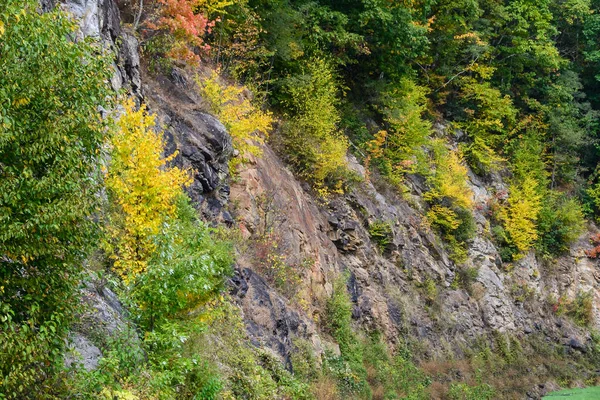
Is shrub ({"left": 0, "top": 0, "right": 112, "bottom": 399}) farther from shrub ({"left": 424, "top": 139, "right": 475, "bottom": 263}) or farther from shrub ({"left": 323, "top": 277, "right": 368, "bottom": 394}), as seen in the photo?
shrub ({"left": 424, "top": 139, "right": 475, "bottom": 263})

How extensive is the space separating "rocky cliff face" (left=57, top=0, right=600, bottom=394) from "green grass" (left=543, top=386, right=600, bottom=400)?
240 cm

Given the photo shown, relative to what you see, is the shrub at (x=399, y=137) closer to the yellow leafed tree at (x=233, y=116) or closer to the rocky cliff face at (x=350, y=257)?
the rocky cliff face at (x=350, y=257)

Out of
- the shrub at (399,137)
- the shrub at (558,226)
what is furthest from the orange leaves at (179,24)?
the shrub at (558,226)

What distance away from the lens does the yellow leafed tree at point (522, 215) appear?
25.8 metres

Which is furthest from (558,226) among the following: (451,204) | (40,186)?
(40,186)

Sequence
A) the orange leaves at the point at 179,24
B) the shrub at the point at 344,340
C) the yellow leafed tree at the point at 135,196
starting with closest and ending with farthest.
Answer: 1. the yellow leafed tree at the point at 135,196
2. the orange leaves at the point at 179,24
3. the shrub at the point at 344,340

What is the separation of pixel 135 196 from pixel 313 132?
10.1m

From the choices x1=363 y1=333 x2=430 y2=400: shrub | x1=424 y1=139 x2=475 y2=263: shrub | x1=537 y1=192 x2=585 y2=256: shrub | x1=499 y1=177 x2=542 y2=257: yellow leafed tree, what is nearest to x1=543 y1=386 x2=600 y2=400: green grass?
x1=424 y1=139 x2=475 y2=263: shrub

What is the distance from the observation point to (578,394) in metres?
21.5

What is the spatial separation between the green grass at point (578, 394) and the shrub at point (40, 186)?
794 inches

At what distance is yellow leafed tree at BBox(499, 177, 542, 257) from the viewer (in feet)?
84.6

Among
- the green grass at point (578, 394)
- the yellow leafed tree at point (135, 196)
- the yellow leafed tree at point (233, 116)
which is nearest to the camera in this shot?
the yellow leafed tree at point (135, 196)

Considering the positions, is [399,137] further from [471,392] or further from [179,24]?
[179,24]

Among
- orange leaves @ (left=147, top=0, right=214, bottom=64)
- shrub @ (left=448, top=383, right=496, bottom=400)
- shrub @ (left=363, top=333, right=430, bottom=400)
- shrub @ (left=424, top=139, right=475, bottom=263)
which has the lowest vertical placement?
shrub @ (left=448, top=383, right=496, bottom=400)
